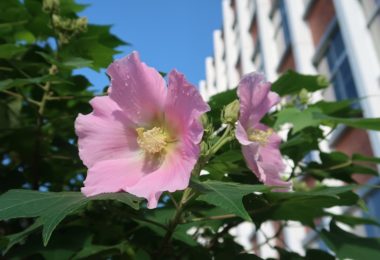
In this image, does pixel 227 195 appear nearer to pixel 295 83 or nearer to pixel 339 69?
pixel 295 83

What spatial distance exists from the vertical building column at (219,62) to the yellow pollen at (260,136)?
1394 cm

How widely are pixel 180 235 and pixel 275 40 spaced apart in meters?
8.46

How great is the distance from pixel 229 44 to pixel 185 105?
13312mm

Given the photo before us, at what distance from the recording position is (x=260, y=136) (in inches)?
32.7

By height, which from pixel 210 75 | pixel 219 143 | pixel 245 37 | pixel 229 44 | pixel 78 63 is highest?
pixel 210 75

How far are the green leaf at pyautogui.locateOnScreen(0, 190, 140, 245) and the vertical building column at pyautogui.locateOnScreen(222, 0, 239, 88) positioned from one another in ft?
39.4

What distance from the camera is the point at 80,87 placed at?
51.1 inches

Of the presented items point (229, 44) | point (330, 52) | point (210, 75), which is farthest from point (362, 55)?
point (210, 75)

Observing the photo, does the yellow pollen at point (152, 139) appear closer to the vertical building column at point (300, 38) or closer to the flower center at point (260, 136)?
the flower center at point (260, 136)

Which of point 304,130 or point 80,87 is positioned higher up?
point 80,87

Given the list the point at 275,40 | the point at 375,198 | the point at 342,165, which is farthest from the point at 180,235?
the point at 275,40

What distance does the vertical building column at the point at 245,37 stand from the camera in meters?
10.8

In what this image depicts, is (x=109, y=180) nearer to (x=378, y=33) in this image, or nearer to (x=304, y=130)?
(x=304, y=130)

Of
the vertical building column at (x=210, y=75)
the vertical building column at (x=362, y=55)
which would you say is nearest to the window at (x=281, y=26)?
the vertical building column at (x=362, y=55)
